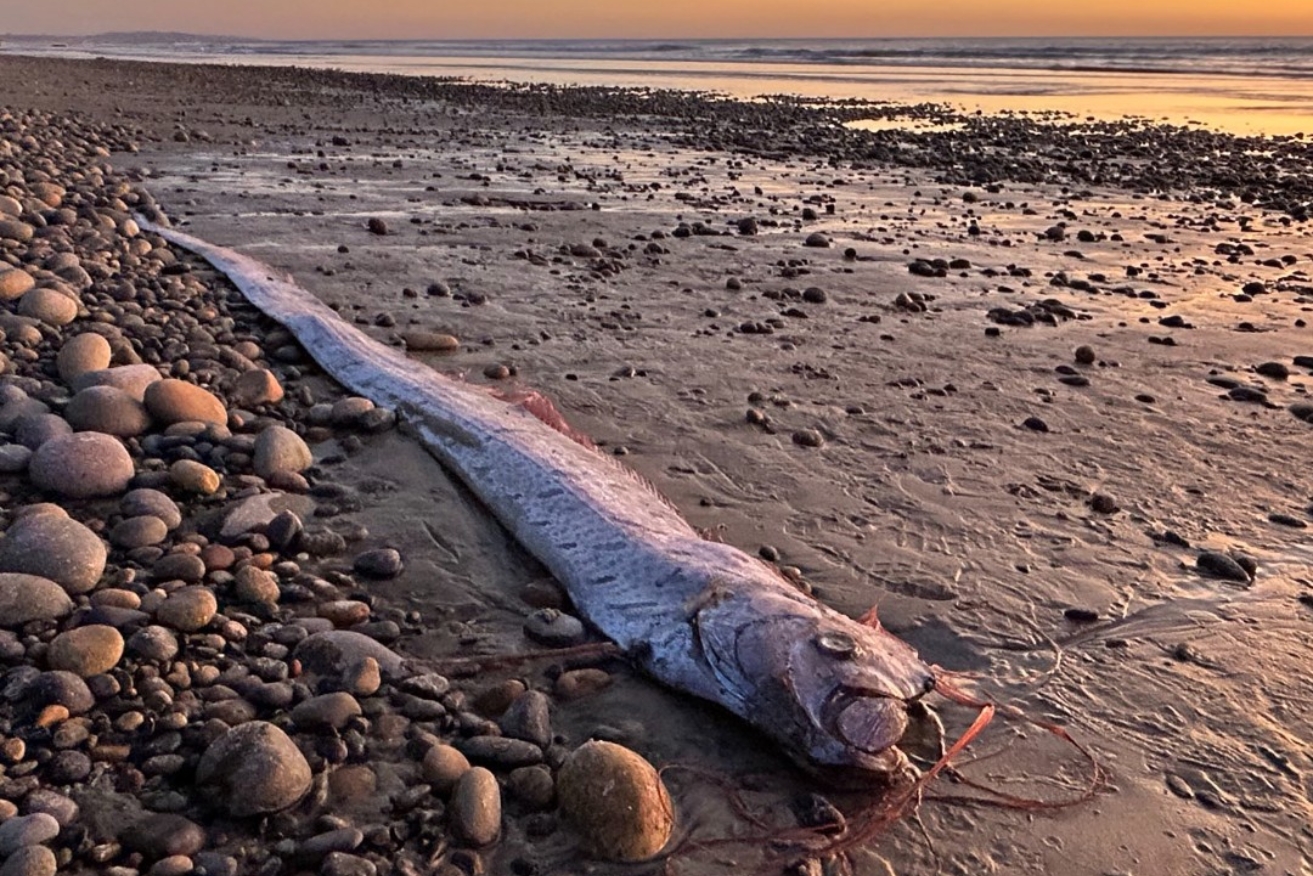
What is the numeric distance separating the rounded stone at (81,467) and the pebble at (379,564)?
4.12 ft

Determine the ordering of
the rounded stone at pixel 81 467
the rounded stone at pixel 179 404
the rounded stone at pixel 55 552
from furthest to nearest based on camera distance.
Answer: the rounded stone at pixel 179 404 < the rounded stone at pixel 81 467 < the rounded stone at pixel 55 552

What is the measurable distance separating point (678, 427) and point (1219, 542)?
2919 millimetres

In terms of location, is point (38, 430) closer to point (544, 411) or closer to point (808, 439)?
point (544, 411)

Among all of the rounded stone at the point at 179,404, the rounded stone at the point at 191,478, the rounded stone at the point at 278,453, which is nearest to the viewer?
the rounded stone at the point at 191,478

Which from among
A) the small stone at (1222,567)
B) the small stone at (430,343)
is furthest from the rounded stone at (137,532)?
the small stone at (1222,567)

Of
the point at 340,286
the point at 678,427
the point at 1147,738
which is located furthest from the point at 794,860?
the point at 340,286

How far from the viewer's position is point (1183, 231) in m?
12.6

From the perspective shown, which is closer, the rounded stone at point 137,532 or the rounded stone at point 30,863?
the rounded stone at point 30,863

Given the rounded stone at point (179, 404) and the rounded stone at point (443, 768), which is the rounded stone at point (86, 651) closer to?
the rounded stone at point (443, 768)

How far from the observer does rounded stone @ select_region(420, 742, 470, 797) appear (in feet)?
9.68

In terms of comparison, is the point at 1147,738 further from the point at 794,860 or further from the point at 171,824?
the point at 171,824

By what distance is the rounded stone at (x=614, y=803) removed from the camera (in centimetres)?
280

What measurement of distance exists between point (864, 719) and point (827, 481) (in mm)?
2406

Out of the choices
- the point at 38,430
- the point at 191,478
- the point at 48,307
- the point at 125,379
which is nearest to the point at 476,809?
the point at 191,478
